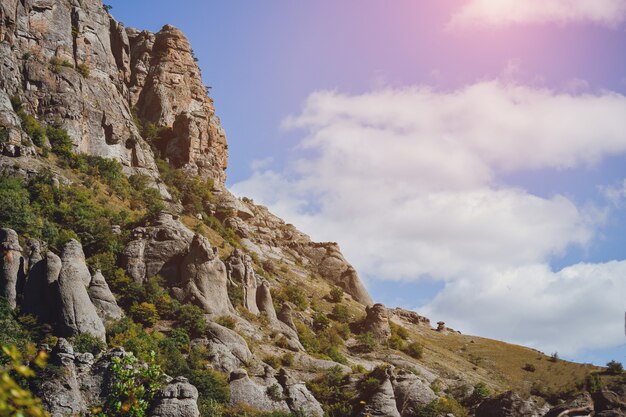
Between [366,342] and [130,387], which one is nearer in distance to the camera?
[130,387]

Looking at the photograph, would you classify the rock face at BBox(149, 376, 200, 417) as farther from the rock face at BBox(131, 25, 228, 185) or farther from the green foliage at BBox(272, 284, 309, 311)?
the rock face at BBox(131, 25, 228, 185)

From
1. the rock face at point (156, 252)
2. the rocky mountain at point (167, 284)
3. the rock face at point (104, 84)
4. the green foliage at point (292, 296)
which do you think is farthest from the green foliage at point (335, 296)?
the rock face at point (104, 84)

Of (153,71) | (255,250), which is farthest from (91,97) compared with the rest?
(255,250)

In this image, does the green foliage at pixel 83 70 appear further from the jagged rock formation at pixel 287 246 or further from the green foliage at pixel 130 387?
the green foliage at pixel 130 387

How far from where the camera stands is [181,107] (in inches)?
4343

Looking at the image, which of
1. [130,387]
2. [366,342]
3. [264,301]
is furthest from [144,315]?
[366,342]

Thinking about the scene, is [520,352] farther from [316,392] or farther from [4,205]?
[4,205]

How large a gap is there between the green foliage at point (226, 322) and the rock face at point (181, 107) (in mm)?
47406

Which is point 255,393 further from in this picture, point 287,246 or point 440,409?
point 287,246

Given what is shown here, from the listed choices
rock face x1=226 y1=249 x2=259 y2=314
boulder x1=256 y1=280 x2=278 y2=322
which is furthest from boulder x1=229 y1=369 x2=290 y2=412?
boulder x1=256 y1=280 x2=278 y2=322

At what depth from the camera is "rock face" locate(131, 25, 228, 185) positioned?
4102 inches

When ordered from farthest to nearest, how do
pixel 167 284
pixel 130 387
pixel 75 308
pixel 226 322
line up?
pixel 167 284
pixel 226 322
pixel 75 308
pixel 130 387

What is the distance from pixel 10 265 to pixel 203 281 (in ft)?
56.0

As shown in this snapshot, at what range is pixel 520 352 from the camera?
3514 inches
